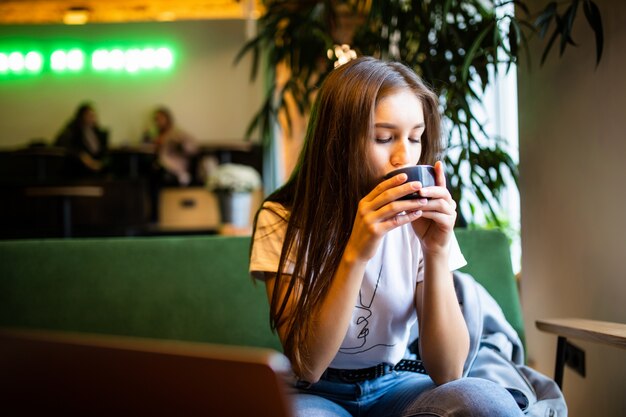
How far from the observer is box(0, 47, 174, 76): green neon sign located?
28.7ft

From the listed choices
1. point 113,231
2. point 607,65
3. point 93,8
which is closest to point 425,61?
point 607,65

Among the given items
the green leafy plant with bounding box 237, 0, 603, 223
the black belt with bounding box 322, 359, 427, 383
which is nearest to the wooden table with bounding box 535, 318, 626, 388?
the black belt with bounding box 322, 359, 427, 383

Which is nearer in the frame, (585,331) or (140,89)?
(585,331)

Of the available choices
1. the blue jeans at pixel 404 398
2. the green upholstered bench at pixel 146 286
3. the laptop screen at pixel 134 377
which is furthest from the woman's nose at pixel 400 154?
the green upholstered bench at pixel 146 286

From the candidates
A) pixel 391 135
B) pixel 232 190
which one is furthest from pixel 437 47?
pixel 232 190

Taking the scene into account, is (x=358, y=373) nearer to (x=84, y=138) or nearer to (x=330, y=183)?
(x=330, y=183)

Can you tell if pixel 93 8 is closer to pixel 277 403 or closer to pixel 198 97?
pixel 198 97

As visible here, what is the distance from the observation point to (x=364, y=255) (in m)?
1.06

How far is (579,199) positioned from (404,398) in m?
1.02

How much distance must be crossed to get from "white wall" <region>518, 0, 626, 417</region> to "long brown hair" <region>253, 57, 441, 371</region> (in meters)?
0.68

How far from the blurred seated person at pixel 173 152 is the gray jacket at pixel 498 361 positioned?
6.50 metres

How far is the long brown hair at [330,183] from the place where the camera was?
3.74 ft

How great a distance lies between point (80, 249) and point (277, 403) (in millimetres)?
1515

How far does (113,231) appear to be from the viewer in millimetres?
6797
